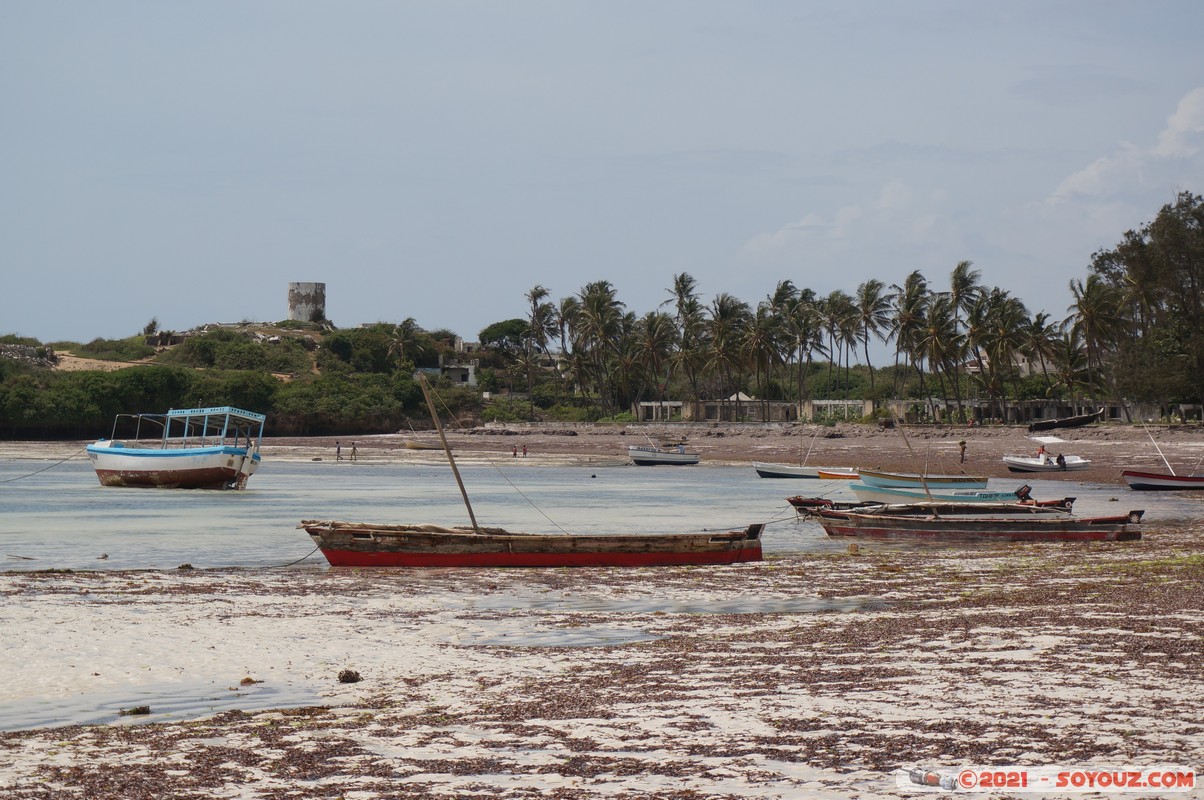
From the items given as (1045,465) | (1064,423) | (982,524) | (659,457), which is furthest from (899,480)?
(1064,423)

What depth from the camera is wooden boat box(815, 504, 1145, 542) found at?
27.4 meters

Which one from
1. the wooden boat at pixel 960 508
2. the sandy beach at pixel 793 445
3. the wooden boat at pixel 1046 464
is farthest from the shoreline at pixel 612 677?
the wooden boat at pixel 1046 464

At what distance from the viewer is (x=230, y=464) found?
50.8 metres

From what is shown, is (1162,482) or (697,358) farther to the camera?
(697,358)

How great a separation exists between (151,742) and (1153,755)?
775 cm

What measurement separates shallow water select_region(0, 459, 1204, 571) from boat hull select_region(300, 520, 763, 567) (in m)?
1.24

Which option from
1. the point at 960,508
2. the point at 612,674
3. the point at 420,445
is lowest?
the point at 612,674

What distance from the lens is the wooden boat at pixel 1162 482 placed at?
46.3 meters

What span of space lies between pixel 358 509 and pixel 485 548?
18.4 metres

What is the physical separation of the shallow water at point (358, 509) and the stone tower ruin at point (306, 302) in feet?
348

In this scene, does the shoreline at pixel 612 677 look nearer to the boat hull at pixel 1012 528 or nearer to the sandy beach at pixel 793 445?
the boat hull at pixel 1012 528

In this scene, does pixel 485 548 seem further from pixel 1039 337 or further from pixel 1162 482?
pixel 1039 337

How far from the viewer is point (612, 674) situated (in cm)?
1248

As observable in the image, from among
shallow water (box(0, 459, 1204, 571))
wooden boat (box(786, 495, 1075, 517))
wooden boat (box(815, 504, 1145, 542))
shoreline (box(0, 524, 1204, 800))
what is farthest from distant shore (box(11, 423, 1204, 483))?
shoreline (box(0, 524, 1204, 800))
